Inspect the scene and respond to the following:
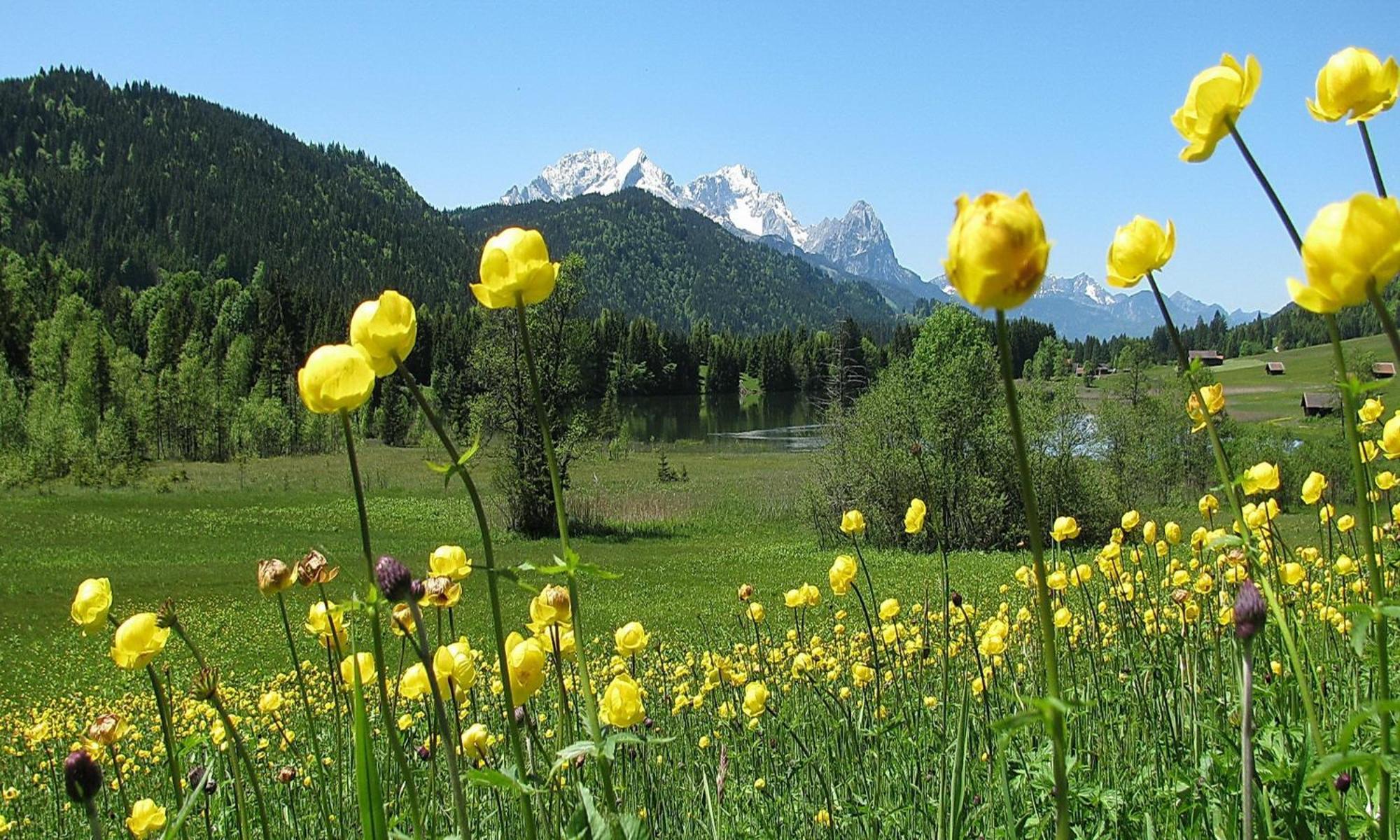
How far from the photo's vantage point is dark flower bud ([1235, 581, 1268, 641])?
1.10 metres

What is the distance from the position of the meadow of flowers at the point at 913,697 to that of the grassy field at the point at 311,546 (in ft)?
12.0

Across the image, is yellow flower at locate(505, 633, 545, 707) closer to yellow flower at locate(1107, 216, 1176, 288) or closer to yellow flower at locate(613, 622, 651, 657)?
yellow flower at locate(613, 622, 651, 657)

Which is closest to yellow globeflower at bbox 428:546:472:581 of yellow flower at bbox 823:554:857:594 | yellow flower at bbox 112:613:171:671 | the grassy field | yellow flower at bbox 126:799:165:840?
yellow flower at bbox 112:613:171:671

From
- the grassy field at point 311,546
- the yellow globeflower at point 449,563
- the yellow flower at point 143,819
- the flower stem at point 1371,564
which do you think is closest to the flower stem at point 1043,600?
the flower stem at point 1371,564

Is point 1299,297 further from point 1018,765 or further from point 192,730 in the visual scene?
point 192,730

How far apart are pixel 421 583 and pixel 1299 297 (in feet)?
4.24

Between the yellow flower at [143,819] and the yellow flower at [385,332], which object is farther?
the yellow flower at [143,819]

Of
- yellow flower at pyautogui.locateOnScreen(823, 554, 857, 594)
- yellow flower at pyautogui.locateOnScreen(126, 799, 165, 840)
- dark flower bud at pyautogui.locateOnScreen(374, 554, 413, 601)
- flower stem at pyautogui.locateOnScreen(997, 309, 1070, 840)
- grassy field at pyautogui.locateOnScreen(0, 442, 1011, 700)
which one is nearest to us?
flower stem at pyautogui.locateOnScreen(997, 309, 1070, 840)

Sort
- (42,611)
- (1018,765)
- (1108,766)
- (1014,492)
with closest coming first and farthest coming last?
(1018,765), (1108,766), (42,611), (1014,492)

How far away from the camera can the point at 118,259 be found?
345ft

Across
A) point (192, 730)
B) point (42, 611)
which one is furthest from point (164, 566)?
point (192, 730)

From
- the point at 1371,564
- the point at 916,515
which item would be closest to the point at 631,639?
the point at 916,515

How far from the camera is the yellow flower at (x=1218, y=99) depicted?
4.08ft

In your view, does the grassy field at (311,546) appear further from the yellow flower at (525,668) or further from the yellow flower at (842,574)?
the yellow flower at (525,668)
